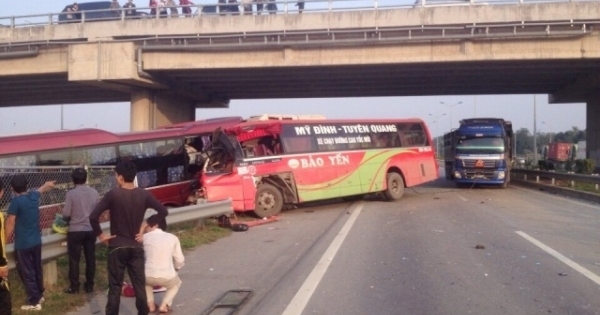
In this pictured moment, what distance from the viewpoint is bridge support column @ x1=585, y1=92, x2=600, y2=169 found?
39.8 m

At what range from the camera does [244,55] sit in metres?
30.5

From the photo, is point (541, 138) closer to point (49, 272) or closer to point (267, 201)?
point (267, 201)

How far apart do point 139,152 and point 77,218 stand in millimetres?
10617

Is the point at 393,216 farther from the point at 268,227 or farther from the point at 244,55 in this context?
the point at 244,55

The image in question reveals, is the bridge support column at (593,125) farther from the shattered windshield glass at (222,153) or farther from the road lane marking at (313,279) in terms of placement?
the road lane marking at (313,279)

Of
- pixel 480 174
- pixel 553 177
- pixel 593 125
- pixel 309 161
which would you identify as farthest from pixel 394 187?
pixel 593 125

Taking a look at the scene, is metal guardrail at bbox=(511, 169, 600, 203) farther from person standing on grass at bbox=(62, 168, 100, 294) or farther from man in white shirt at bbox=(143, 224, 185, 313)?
man in white shirt at bbox=(143, 224, 185, 313)

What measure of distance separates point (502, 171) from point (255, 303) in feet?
76.1

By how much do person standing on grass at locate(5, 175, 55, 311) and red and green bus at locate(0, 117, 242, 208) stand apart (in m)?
6.19

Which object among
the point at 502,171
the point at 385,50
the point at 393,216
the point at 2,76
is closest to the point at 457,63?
the point at 385,50

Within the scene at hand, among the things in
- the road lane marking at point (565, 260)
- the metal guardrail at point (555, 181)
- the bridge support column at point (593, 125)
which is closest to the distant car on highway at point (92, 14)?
the metal guardrail at point (555, 181)

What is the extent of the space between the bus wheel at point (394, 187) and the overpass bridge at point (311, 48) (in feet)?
23.0

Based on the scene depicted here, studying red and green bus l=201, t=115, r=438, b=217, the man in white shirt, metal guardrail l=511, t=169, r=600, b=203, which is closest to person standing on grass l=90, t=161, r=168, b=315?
the man in white shirt

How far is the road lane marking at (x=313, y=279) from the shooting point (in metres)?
8.23
